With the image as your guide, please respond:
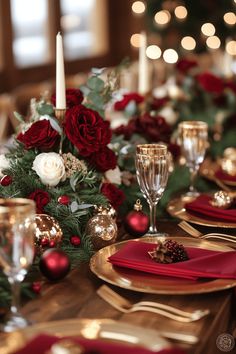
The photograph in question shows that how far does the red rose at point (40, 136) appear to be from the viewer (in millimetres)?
1744

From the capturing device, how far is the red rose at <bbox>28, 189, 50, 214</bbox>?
1.67 m

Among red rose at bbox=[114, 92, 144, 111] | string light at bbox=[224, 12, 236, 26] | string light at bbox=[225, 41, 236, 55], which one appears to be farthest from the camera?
string light at bbox=[224, 12, 236, 26]

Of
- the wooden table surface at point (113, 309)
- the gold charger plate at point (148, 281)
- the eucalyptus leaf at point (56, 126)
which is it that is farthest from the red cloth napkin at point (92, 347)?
the eucalyptus leaf at point (56, 126)

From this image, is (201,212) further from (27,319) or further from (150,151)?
(27,319)

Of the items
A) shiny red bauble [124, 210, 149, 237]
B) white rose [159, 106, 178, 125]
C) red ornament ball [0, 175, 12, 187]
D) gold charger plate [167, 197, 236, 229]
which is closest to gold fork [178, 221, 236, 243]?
gold charger plate [167, 197, 236, 229]

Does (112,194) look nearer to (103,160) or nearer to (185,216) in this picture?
(103,160)

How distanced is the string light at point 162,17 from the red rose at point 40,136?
14.5ft

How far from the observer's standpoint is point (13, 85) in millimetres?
6207

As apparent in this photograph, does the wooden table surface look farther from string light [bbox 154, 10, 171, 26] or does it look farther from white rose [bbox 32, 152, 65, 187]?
string light [bbox 154, 10, 171, 26]

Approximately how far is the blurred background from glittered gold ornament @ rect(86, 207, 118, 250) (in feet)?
11.2

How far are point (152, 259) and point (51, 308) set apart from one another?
278 millimetres

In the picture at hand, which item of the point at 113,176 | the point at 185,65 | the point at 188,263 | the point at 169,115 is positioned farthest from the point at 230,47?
the point at 188,263

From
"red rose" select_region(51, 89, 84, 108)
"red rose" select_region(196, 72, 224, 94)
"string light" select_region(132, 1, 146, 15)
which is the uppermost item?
"string light" select_region(132, 1, 146, 15)

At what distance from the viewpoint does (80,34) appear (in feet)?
24.1
